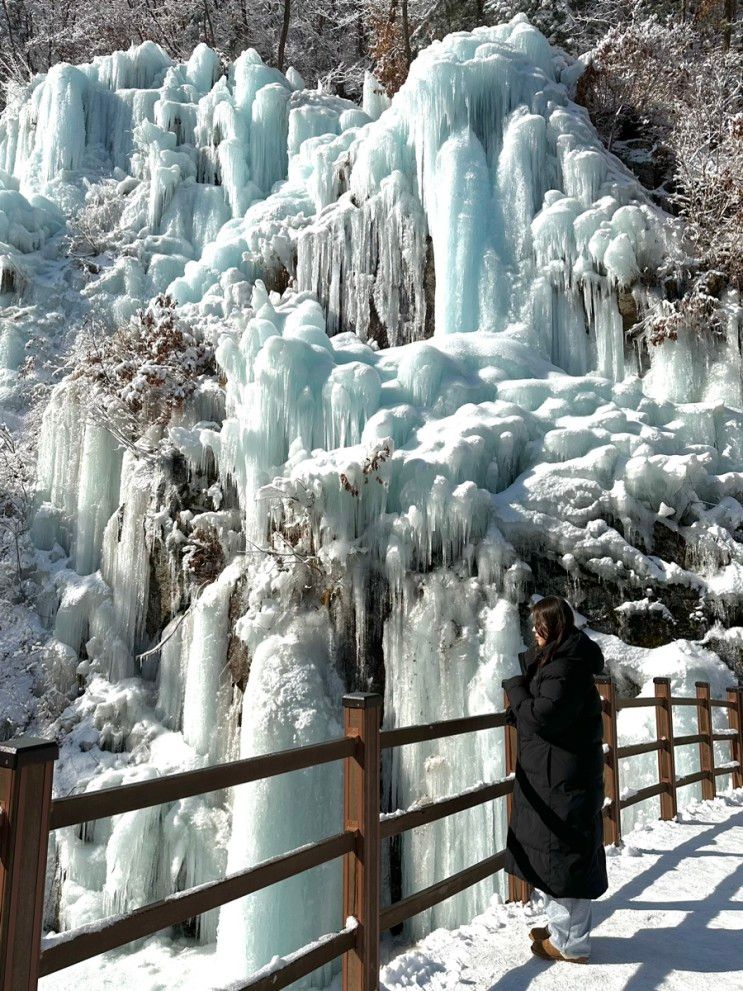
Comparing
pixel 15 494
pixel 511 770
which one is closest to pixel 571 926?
pixel 511 770

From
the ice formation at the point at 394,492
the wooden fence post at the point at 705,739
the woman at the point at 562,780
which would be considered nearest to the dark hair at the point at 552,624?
→ the woman at the point at 562,780

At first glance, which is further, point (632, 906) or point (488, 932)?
point (632, 906)

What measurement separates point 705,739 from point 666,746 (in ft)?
3.65

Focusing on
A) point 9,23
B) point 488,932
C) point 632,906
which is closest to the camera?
point 488,932

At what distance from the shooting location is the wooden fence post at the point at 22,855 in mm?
1657

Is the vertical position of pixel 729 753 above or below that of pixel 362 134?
below

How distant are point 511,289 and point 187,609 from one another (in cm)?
651

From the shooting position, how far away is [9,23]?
24.2m

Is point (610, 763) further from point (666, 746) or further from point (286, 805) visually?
point (286, 805)

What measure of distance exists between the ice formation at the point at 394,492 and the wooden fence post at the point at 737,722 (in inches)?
17.0

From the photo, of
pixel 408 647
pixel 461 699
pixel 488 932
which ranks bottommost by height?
pixel 488 932

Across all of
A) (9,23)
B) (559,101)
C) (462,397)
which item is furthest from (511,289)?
(9,23)

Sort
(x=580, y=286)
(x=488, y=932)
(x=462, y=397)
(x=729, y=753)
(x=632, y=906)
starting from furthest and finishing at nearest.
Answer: (x=580, y=286) → (x=462, y=397) → (x=729, y=753) → (x=632, y=906) → (x=488, y=932)

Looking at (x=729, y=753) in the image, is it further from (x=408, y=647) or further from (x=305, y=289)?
(x=305, y=289)
